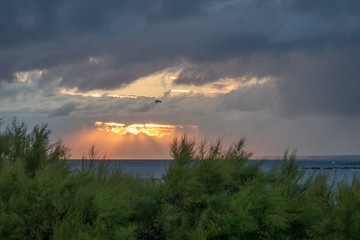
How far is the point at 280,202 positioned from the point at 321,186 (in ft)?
6.61

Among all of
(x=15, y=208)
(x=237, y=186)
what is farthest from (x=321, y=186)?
(x=15, y=208)

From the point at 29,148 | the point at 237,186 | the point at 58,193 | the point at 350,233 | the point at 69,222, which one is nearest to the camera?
the point at 69,222

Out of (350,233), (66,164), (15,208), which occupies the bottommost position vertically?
(350,233)

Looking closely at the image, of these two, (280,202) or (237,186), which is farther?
(237,186)

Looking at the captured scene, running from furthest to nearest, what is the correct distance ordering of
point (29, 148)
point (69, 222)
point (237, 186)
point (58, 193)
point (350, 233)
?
point (29, 148) → point (237, 186) → point (350, 233) → point (58, 193) → point (69, 222)

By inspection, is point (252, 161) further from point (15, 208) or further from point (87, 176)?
point (15, 208)

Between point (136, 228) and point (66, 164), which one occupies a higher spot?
point (66, 164)

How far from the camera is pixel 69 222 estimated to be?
27.3 ft

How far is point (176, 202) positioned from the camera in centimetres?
961

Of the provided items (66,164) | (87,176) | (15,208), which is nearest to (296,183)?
(87,176)

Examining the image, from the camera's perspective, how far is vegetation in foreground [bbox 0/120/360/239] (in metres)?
8.56

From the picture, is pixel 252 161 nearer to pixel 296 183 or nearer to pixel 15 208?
pixel 296 183

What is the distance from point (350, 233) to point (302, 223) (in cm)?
113

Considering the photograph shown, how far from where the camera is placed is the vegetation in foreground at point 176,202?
28.1 feet
